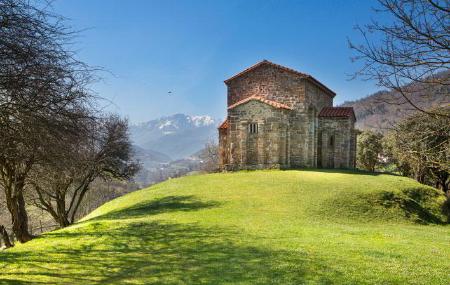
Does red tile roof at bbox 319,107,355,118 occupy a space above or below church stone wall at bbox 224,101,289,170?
above

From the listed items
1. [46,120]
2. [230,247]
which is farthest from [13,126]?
[230,247]

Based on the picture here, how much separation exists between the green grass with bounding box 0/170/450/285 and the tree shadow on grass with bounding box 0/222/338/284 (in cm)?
3

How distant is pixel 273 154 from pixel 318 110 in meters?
7.78

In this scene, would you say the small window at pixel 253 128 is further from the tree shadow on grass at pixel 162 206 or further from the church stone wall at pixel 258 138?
the tree shadow on grass at pixel 162 206

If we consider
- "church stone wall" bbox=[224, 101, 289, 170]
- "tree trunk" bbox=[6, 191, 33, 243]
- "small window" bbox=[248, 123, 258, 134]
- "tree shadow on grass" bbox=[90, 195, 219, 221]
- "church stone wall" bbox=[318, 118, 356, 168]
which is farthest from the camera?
"church stone wall" bbox=[318, 118, 356, 168]

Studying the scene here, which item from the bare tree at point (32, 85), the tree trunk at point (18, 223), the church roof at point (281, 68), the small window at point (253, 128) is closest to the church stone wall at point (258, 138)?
the small window at point (253, 128)

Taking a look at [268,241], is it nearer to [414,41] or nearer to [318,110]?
[414,41]

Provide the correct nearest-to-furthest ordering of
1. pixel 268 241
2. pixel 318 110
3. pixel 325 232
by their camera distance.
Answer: pixel 268 241
pixel 325 232
pixel 318 110

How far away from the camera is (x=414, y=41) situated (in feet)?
23.9

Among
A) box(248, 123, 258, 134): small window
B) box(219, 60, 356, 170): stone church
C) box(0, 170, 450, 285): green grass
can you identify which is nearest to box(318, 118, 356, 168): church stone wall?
box(219, 60, 356, 170): stone church

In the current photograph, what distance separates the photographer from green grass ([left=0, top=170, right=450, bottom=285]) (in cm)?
852

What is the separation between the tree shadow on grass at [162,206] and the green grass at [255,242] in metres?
0.08

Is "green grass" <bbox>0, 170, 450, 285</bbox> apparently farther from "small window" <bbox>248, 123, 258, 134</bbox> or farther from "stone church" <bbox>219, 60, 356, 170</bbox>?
"small window" <bbox>248, 123, 258, 134</bbox>

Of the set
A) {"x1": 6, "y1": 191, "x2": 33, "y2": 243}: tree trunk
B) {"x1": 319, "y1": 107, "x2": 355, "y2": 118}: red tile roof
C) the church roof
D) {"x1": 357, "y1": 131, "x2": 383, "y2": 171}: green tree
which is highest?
the church roof
